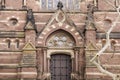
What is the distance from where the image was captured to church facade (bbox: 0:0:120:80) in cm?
2855

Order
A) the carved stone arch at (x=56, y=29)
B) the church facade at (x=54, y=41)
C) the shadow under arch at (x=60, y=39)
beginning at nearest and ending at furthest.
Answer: the church facade at (x=54, y=41) < the carved stone arch at (x=56, y=29) < the shadow under arch at (x=60, y=39)

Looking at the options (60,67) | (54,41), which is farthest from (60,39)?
(60,67)

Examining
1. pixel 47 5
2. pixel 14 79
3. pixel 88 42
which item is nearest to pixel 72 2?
pixel 47 5

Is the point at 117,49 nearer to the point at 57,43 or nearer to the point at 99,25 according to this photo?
the point at 99,25

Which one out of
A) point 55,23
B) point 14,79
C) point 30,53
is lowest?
point 14,79

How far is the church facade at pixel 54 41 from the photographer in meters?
28.5

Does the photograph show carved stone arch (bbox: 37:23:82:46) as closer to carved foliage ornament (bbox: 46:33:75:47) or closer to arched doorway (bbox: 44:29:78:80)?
arched doorway (bbox: 44:29:78:80)

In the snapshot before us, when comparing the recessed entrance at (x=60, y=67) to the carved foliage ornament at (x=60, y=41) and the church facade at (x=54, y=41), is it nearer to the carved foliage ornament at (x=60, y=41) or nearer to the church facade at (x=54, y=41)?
the church facade at (x=54, y=41)

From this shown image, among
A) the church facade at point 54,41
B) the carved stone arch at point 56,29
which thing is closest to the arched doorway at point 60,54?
the church facade at point 54,41

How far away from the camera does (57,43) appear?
98.5 feet

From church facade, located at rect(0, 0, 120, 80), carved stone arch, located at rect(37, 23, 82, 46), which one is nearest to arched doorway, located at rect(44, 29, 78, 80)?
church facade, located at rect(0, 0, 120, 80)

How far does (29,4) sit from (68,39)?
3.96m

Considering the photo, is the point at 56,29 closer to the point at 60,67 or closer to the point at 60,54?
the point at 60,54

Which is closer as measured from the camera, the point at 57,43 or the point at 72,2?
the point at 57,43
